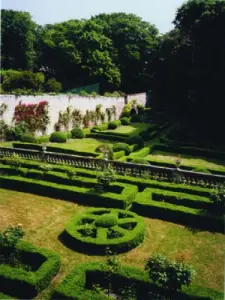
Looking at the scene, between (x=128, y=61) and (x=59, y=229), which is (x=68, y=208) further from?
(x=128, y=61)

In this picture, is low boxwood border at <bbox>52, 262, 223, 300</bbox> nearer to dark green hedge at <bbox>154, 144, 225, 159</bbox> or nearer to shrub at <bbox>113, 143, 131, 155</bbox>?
shrub at <bbox>113, 143, 131, 155</bbox>

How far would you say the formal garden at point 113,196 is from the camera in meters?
9.44

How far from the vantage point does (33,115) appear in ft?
106

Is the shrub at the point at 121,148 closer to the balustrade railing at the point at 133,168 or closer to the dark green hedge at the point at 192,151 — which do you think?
the dark green hedge at the point at 192,151

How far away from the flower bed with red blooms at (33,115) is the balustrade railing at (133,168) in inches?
400

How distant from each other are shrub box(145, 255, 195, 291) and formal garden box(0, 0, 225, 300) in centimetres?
3

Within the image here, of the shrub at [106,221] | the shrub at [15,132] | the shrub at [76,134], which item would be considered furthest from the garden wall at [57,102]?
the shrub at [106,221]


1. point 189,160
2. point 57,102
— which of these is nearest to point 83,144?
point 57,102

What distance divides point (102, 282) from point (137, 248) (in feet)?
9.04

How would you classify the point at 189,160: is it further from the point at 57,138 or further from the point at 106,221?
the point at 106,221

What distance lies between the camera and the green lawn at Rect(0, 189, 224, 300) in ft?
35.2

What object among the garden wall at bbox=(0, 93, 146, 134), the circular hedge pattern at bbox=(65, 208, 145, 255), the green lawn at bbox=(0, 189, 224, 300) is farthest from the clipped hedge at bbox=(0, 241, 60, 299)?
the garden wall at bbox=(0, 93, 146, 134)

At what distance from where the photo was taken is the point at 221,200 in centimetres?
1419

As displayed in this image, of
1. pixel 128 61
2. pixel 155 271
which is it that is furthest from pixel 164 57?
pixel 155 271
